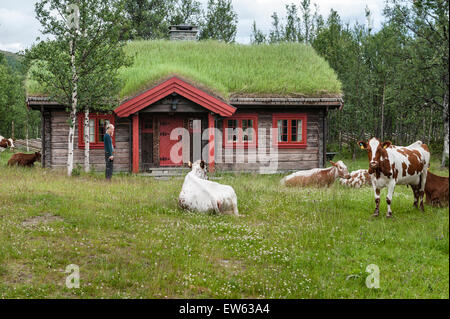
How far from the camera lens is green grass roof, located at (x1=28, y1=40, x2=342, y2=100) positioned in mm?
22297

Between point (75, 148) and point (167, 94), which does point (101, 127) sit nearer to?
point (75, 148)

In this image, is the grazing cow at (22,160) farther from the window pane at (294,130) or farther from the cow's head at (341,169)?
the cow's head at (341,169)

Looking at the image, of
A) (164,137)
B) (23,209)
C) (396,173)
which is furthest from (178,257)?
(164,137)

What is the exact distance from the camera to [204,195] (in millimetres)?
10984

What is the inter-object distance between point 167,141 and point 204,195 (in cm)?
1253

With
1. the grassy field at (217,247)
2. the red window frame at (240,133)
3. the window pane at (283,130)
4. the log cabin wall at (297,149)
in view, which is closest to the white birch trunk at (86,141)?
the log cabin wall at (297,149)

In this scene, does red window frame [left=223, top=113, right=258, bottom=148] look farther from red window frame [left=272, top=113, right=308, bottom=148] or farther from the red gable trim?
the red gable trim

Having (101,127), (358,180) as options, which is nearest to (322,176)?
(358,180)

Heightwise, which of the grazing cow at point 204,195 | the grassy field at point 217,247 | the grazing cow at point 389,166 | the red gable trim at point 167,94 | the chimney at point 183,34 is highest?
the chimney at point 183,34

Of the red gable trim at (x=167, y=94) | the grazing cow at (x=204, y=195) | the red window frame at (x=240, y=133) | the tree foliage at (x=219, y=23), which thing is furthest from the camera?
the tree foliage at (x=219, y=23)

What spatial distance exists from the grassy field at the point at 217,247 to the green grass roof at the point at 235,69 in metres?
10.8

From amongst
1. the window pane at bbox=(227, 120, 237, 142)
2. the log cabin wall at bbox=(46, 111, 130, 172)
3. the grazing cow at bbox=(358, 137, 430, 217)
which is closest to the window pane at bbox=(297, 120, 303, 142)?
the window pane at bbox=(227, 120, 237, 142)

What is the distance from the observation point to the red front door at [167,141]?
22.9 m

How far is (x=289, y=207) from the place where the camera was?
10.9 metres
